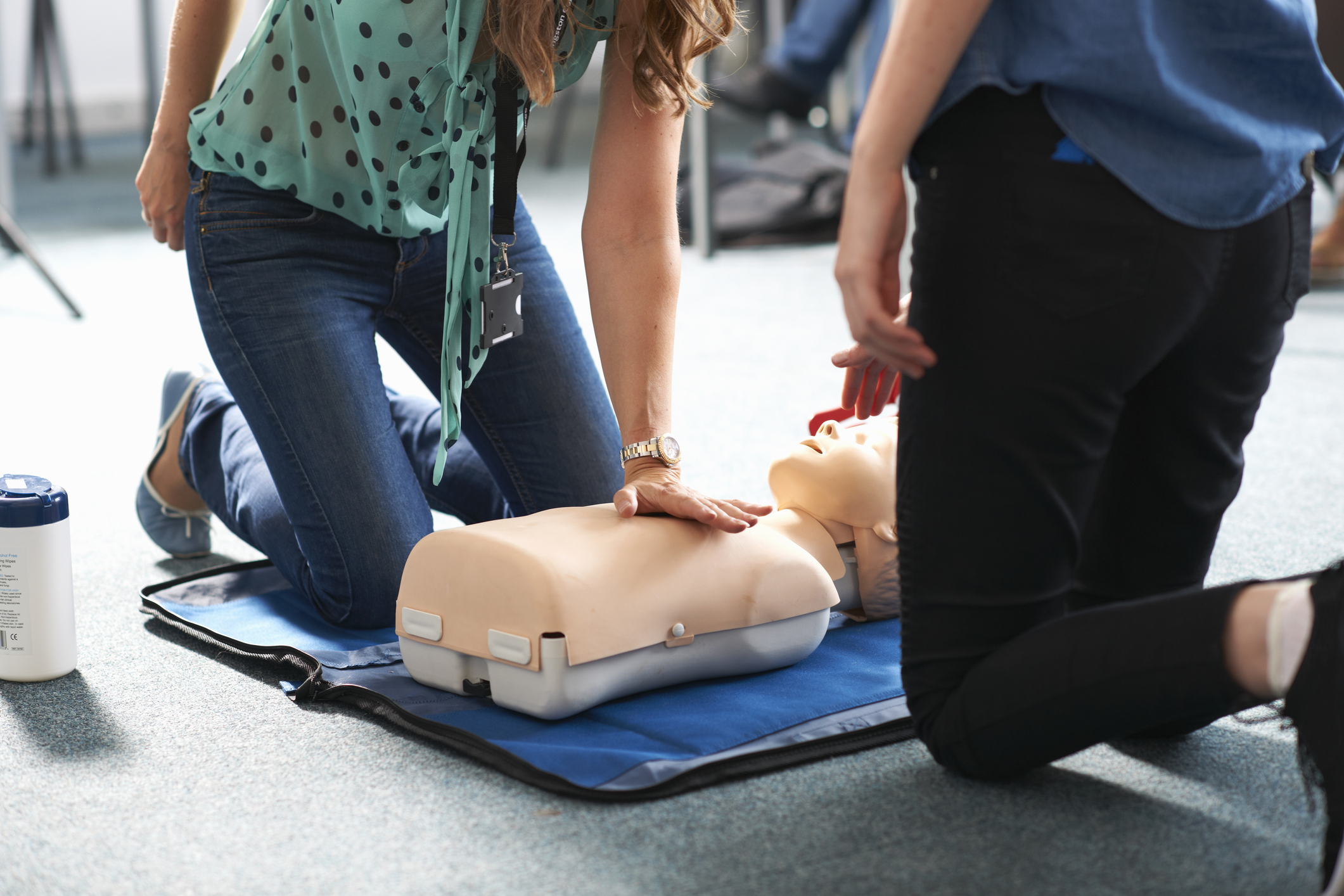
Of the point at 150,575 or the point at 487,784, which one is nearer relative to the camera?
the point at 487,784

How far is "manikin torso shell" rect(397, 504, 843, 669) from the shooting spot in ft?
3.55

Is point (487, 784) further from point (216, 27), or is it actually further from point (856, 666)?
point (216, 27)

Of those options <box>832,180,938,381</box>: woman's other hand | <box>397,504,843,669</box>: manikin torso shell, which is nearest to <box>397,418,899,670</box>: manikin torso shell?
<box>397,504,843,669</box>: manikin torso shell

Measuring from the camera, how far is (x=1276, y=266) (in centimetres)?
88

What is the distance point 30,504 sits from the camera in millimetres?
1180

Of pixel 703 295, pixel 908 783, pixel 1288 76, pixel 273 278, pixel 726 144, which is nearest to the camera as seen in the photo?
pixel 1288 76

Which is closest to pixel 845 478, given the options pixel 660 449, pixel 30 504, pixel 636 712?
pixel 660 449

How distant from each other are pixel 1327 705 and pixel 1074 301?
0.27 m

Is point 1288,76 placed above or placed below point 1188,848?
above

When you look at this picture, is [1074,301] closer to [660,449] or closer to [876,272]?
[876,272]

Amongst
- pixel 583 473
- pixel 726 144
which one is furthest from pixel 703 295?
pixel 726 144

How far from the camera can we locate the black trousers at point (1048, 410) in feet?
2.72

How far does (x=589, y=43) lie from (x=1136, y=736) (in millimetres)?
809

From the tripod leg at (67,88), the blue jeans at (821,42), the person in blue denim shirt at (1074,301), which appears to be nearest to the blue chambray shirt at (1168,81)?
the person in blue denim shirt at (1074,301)
